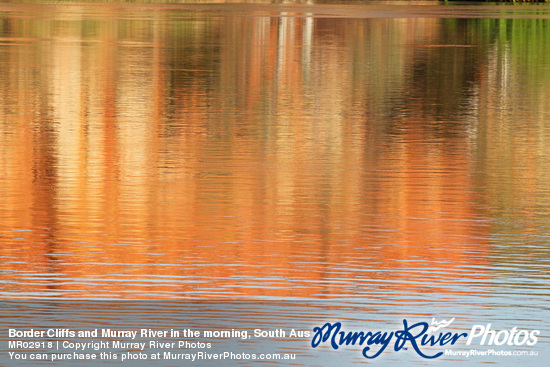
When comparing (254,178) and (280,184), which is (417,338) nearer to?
(280,184)

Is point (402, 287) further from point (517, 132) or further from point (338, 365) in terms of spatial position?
point (517, 132)

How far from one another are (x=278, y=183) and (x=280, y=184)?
2.0 inches

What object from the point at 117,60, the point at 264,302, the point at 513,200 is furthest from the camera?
the point at 117,60

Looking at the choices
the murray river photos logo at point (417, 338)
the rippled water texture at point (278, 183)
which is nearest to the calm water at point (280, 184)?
the rippled water texture at point (278, 183)

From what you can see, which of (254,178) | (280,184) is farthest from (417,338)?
(254,178)

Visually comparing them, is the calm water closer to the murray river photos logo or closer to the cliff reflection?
the cliff reflection

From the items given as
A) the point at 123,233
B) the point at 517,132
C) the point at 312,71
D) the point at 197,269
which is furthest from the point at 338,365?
the point at 312,71

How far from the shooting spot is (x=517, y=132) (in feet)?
50.5

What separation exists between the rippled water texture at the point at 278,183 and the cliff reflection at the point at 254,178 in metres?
0.03

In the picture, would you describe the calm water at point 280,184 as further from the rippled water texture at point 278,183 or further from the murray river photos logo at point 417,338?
the murray river photos logo at point 417,338

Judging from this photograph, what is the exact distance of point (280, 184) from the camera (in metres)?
11.5

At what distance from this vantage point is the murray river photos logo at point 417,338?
21.7ft

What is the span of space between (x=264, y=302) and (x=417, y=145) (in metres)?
7.09

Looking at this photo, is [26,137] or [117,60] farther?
[117,60]
